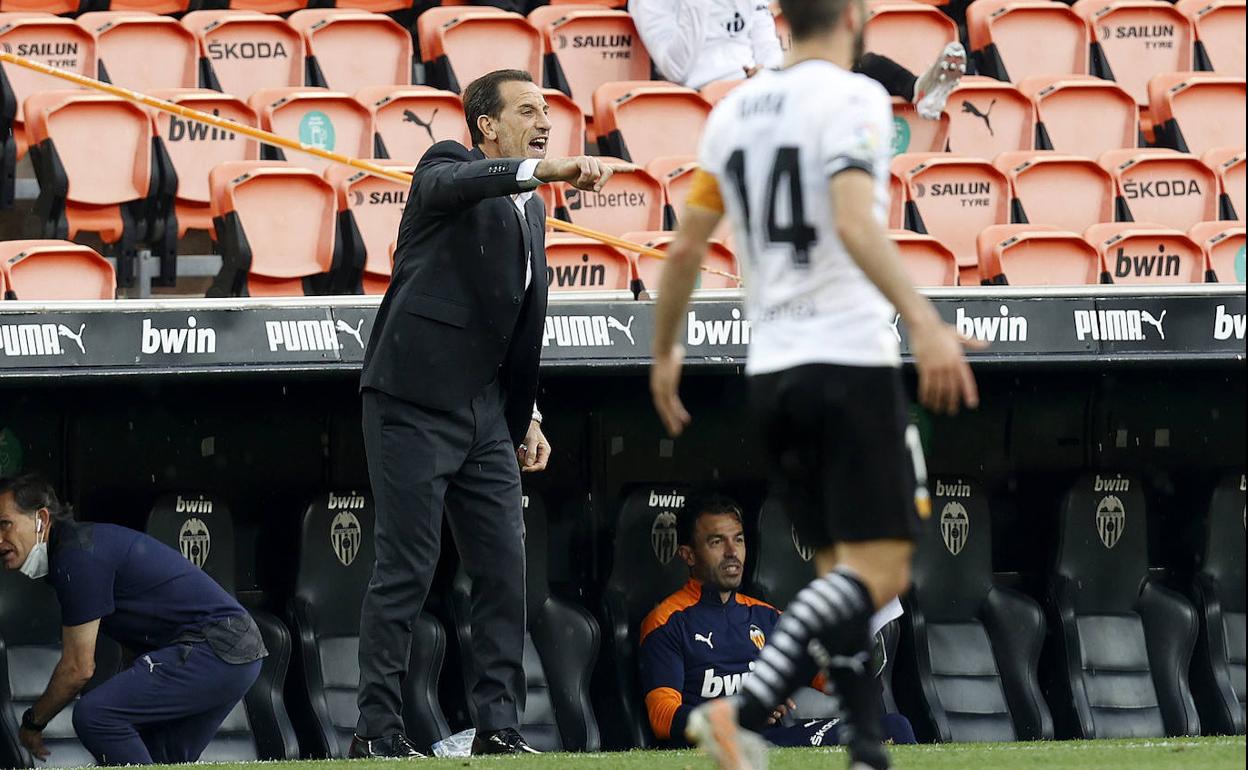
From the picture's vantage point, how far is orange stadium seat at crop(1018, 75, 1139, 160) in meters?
8.94

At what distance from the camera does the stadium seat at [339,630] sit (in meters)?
6.59

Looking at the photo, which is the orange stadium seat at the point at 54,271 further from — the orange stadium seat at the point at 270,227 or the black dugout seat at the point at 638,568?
→ the black dugout seat at the point at 638,568

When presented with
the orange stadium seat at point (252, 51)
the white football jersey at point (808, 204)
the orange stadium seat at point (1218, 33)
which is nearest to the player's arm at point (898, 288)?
the white football jersey at point (808, 204)

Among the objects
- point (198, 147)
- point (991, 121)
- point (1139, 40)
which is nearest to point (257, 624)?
point (198, 147)

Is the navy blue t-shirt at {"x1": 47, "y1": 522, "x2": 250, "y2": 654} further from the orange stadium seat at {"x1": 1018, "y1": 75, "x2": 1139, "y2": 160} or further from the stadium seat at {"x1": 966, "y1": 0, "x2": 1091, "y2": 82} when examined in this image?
the stadium seat at {"x1": 966, "y1": 0, "x2": 1091, "y2": 82}

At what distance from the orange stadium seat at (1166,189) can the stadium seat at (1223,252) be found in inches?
18.7

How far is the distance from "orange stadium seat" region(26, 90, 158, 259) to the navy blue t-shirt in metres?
1.54

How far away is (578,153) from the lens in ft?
26.3

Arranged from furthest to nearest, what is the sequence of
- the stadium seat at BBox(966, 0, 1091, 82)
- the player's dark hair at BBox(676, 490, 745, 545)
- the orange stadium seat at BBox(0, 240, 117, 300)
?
the stadium seat at BBox(966, 0, 1091, 82), the player's dark hair at BBox(676, 490, 745, 545), the orange stadium seat at BBox(0, 240, 117, 300)

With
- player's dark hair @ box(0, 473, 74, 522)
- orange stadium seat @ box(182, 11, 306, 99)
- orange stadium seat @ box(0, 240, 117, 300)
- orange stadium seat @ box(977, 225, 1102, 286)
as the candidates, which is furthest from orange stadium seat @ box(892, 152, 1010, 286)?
player's dark hair @ box(0, 473, 74, 522)

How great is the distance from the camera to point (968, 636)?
23.3 feet

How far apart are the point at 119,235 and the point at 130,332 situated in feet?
5.94

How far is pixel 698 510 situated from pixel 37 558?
83.7 inches

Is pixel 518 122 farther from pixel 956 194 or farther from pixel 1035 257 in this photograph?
pixel 956 194
